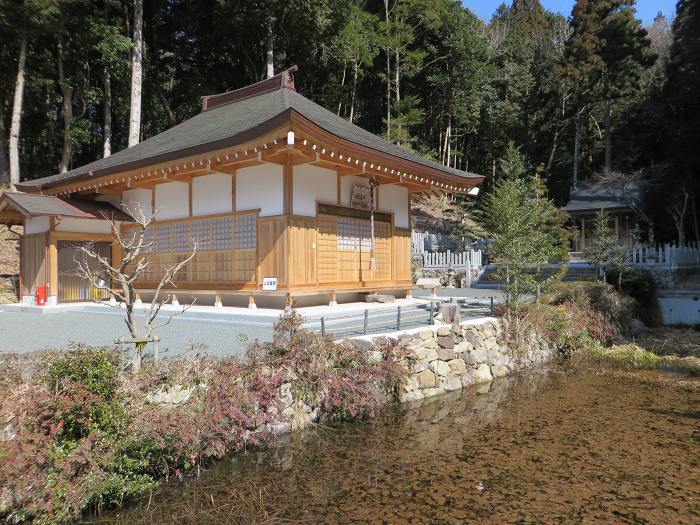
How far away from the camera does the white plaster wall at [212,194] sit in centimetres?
1062

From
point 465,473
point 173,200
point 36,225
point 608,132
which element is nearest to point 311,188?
point 173,200

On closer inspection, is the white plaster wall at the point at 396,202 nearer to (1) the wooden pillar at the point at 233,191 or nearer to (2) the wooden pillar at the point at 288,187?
(2) the wooden pillar at the point at 288,187

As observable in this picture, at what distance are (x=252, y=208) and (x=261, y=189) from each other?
1.52 feet

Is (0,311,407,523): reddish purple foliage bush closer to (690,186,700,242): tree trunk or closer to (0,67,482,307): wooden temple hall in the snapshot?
(0,67,482,307): wooden temple hall

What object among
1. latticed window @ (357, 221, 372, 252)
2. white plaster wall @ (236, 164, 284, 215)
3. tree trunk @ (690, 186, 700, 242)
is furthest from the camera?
tree trunk @ (690, 186, 700, 242)

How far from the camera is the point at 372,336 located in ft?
23.7

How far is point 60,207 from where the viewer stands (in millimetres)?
12008

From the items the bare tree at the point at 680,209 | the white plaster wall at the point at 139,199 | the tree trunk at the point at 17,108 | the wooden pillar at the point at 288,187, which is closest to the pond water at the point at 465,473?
the wooden pillar at the point at 288,187

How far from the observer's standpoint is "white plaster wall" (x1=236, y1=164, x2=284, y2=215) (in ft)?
31.8

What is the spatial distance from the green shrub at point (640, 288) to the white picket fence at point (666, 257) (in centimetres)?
349

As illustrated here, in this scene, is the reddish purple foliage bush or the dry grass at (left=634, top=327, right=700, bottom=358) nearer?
the reddish purple foliage bush

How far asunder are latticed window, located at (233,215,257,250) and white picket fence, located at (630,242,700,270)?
1395 centimetres

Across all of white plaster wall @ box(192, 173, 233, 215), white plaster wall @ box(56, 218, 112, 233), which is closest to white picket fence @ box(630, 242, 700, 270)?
white plaster wall @ box(192, 173, 233, 215)

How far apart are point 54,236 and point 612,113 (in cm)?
3188
